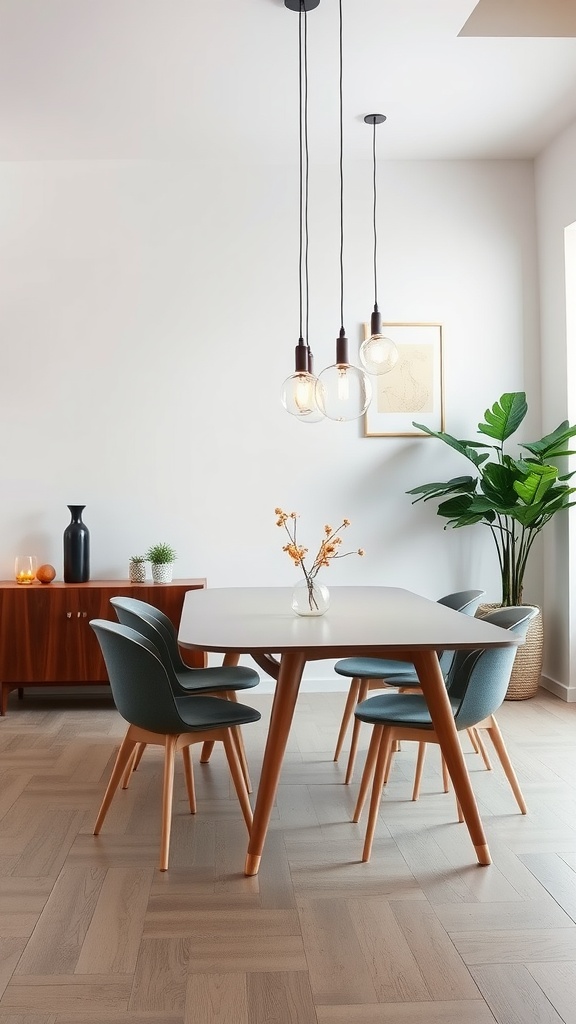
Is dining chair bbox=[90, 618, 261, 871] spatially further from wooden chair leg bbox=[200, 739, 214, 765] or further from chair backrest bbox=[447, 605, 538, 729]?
wooden chair leg bbox=[200, 739, 214, 765]

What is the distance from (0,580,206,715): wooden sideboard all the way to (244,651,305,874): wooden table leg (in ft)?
7.28

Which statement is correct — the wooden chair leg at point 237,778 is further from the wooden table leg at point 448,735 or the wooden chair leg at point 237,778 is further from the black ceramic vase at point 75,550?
the black ceramic vase at point 75,550

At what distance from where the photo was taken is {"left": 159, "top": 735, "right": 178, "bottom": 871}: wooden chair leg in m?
2.88

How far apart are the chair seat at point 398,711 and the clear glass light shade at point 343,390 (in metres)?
1.00

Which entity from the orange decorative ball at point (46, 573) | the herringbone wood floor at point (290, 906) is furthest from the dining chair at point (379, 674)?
the orange decorative ball at point (46, 573)

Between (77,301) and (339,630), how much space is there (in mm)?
3330

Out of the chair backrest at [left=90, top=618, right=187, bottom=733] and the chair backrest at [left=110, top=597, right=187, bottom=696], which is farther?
the chair backrest at [left=110, top=597, right=187, bottom=696]

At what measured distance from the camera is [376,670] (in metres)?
3.83

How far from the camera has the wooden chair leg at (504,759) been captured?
A: 327 cm

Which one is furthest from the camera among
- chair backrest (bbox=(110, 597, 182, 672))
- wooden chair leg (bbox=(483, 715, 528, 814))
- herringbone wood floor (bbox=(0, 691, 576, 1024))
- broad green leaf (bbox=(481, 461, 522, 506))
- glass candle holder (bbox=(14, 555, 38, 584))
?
glass candle holder (bbox=(14, 555, 38, 584))

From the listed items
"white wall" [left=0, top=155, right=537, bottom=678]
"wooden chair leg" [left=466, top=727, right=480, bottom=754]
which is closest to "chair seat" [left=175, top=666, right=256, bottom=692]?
"wooden chair leg" [left=466, top=727, right=480, bottom=754]

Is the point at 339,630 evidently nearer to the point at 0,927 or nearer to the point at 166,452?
the point at 0,927

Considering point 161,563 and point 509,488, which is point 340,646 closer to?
point 161,563

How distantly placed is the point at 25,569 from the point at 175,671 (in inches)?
67.6
